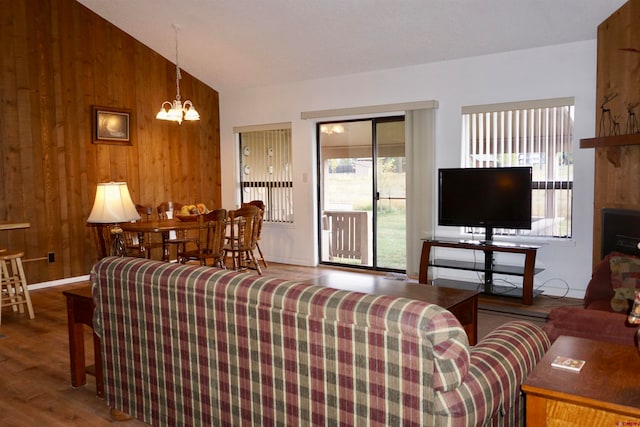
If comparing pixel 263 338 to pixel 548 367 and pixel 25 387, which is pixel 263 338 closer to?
pixel 548 367

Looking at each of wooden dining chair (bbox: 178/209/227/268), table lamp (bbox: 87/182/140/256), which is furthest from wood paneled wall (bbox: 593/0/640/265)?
table lamp (bbox: 87/182/140/256)

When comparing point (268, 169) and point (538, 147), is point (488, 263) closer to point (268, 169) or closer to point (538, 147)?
point (538, 147)

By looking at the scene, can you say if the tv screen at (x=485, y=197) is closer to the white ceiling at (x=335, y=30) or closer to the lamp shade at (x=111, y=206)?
the white ceiling at (x=335, y=30)

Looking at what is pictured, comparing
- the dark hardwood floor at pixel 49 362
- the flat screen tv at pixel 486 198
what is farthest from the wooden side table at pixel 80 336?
the flat screen tv at pixel 486 198

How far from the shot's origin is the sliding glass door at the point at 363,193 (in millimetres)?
6156

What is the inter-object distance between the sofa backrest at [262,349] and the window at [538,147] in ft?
13.1

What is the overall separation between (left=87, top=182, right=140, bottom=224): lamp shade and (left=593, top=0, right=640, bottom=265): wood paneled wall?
13.1 feet

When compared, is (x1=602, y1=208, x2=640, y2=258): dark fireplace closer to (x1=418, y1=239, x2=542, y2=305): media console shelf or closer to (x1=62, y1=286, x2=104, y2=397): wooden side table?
(x1=418, y1=239, x2=542, y2=305): media console shelf

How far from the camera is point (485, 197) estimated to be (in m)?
5.07

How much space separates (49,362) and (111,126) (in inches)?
141

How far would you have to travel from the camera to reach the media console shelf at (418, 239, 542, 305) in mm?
4648

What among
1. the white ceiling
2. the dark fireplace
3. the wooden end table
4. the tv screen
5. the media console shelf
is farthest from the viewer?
the tv screen

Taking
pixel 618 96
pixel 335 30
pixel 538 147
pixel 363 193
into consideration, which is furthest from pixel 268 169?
pixel 618 96

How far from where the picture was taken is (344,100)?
6316 mm
